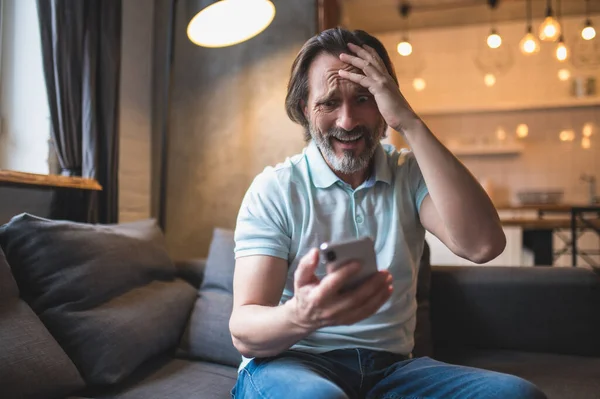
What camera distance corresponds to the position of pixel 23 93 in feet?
6.67

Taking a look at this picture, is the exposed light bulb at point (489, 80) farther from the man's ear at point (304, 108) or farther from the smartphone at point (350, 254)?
the smartphone at point (350, 254)

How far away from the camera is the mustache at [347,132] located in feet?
3.68

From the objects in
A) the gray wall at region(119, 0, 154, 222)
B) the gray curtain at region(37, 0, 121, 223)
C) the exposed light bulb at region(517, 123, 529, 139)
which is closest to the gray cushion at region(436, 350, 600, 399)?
the gray curtain at region(37, 0, 121, 223)

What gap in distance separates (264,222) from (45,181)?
1.09 meters

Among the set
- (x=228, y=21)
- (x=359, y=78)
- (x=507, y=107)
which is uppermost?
(x=507, y=107)

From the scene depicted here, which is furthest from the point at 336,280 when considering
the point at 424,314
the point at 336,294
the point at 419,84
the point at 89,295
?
the point at 419,84

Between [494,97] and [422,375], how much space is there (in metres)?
4.84

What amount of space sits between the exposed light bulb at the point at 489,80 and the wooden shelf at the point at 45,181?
4.40 m

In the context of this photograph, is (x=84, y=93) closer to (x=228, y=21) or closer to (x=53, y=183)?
(x=53, y=183)

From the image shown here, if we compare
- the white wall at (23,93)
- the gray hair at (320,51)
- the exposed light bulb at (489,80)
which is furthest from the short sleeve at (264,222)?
the exposed light bulb at (489,80)

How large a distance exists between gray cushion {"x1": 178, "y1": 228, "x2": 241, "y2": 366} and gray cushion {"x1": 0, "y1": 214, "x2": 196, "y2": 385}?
0.09 m

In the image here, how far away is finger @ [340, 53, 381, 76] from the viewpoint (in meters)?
1.05

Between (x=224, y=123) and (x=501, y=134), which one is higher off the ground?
(x=501, y=134)

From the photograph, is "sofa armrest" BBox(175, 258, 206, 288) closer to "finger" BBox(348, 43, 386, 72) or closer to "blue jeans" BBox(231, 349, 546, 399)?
"blue jeans" BBox(231, 349, 546, 399)
